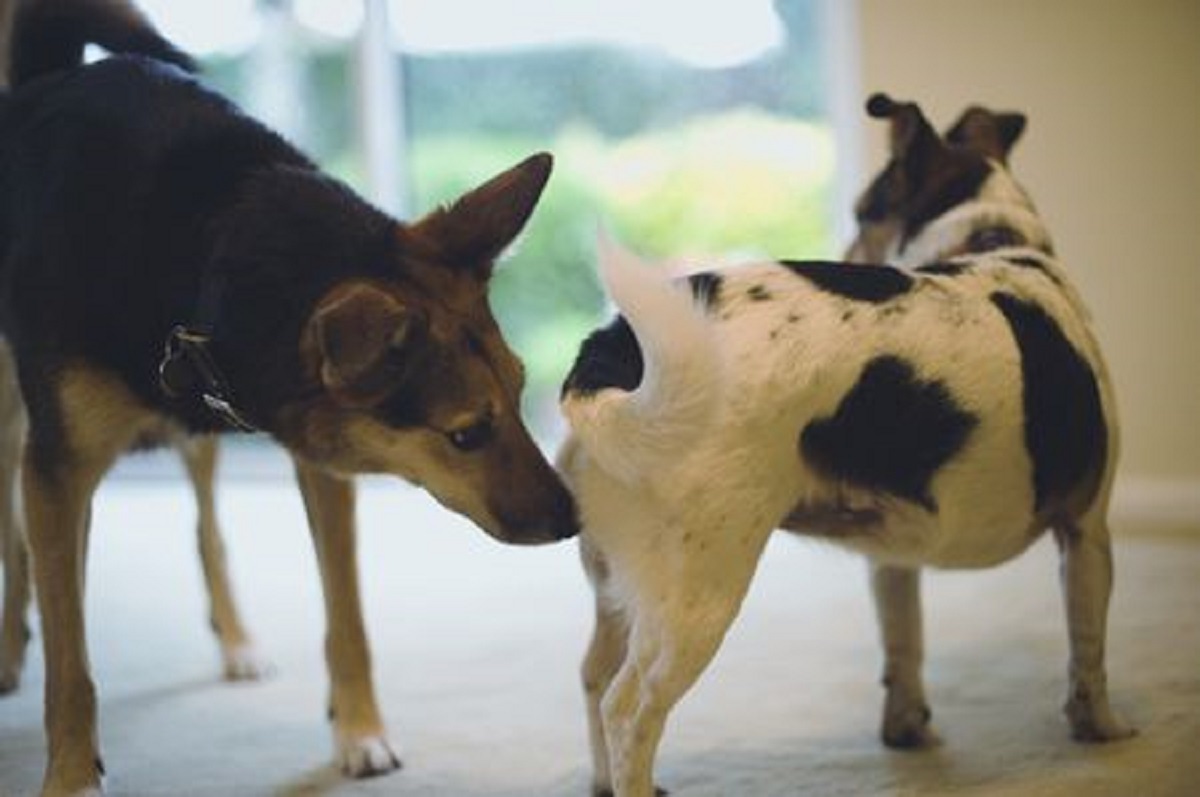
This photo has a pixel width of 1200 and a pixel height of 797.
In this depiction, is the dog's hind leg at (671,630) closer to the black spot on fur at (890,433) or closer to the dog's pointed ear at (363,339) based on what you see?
the black spot on fur at (890,433)

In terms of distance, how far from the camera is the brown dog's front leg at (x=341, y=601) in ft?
8.04

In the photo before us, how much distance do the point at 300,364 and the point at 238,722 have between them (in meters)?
0.96

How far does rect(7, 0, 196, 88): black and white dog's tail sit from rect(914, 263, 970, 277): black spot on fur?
4.40ft

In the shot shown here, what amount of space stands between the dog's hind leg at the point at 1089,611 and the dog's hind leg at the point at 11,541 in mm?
1893

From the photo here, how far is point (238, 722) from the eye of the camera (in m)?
2.66

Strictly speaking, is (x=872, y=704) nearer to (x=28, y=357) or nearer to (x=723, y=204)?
(x=28, y=357)

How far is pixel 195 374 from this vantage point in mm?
2043

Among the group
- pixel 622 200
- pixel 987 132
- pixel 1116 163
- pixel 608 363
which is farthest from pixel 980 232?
pixel 622 200

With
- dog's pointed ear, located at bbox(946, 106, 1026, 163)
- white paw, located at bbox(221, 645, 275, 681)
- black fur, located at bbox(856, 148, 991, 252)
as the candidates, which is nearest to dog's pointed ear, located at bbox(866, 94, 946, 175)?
black fur, located at bbox(856, 148, 991, 252)

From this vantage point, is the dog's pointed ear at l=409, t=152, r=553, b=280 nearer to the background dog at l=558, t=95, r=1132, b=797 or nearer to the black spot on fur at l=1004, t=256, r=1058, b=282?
the background dog at l=558, t=95, r=1132, b=797

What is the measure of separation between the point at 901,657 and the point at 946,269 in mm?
639

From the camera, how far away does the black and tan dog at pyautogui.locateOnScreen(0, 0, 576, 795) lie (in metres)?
1.96

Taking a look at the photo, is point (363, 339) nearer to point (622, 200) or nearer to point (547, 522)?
point (547, 522)

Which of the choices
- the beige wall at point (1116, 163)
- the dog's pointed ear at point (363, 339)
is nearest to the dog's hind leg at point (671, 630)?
the dog's pointed ear at point (363, 339)
